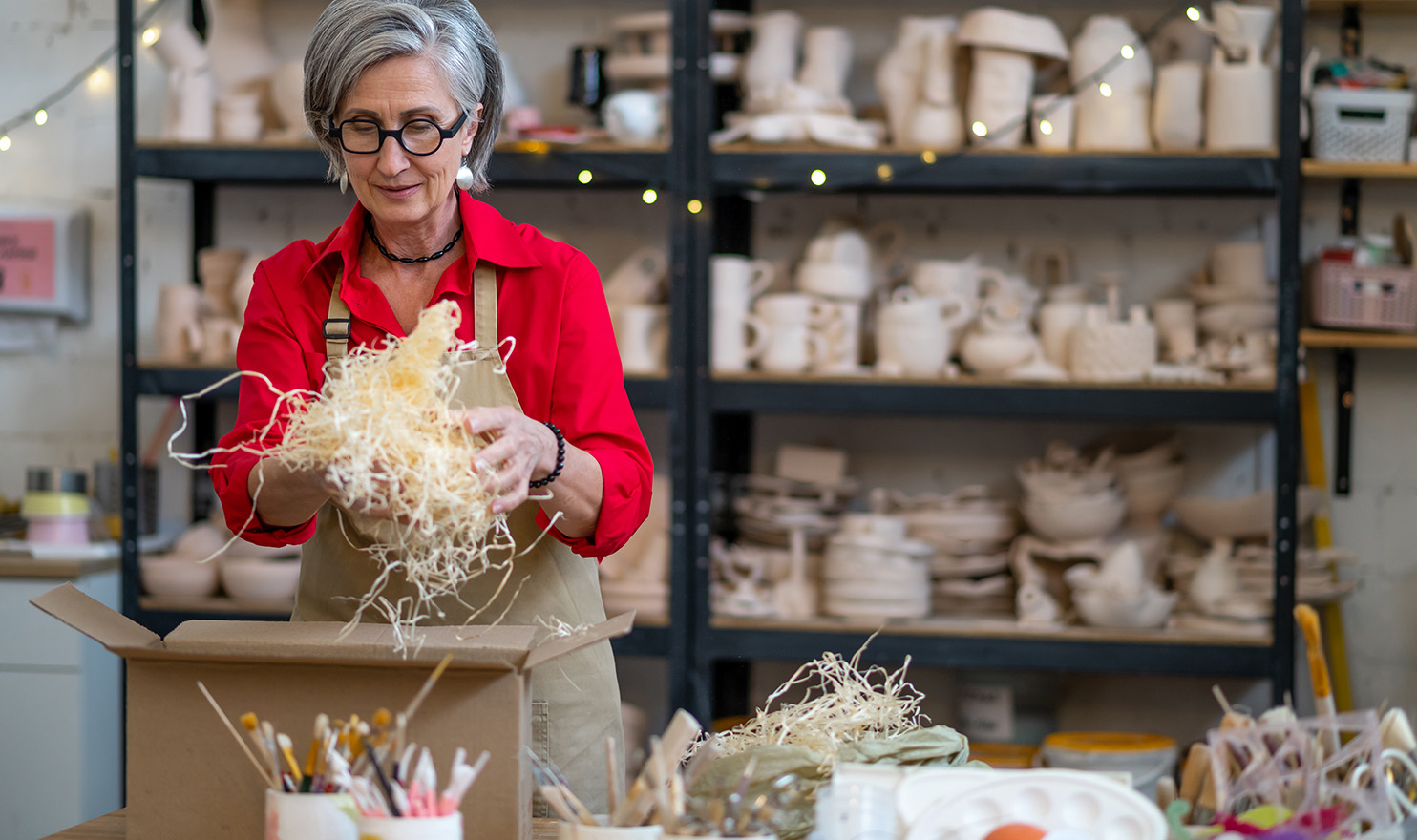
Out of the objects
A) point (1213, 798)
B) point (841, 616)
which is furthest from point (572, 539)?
point (841, 616)

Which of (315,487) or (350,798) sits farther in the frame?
(315,487)

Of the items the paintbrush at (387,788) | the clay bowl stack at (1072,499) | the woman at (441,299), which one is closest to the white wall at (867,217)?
the clay bowl stack at (1072,499)

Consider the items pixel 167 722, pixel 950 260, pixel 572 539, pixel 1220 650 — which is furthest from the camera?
pixel 950 260

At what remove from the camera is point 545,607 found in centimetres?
132

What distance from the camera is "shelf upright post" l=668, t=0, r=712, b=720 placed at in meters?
2.52

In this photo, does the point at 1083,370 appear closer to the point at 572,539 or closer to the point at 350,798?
the point at 572,539

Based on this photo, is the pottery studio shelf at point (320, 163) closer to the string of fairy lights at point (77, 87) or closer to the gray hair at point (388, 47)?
the string of fairy lights at point (77, 87)

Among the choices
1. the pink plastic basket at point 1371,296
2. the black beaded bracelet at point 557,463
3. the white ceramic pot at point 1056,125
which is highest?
the white ceramic pot at point 1056,125

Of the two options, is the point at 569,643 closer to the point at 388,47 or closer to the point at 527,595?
the point at 527,595

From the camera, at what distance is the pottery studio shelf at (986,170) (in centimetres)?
245

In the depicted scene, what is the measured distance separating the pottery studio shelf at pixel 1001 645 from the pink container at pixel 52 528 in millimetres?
1357

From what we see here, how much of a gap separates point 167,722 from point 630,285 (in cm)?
170

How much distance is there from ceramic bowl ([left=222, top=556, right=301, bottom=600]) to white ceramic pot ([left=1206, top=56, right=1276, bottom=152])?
201 centimetres

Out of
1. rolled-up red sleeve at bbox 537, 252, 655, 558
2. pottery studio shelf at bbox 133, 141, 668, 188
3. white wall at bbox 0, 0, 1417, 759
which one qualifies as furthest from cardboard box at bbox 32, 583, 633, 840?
white wall at bbox 0, 0, 1417, 759
